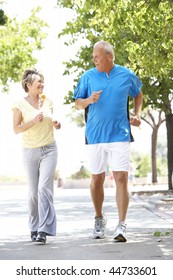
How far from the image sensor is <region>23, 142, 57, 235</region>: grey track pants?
10453 millimetres

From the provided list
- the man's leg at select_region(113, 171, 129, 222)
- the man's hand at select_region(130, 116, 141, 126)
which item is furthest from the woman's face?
the man's leg at select_region(113, 171, 129, 222)

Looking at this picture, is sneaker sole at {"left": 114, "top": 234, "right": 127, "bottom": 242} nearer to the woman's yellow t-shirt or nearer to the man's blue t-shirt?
the man's blue t-shirt

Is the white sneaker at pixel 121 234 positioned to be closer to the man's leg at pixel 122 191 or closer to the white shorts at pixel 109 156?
the man's leg at pixel 122 191

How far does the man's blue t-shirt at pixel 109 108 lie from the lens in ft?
33.7

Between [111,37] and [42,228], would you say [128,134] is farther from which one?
[111,37]

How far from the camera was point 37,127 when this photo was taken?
10.6m

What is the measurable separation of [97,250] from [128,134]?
154 cm

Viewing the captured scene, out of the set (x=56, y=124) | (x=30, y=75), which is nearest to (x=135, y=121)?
(x=56, y=124)

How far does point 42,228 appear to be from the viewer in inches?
408

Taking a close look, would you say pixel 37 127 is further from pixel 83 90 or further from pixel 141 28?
pixel 141 28

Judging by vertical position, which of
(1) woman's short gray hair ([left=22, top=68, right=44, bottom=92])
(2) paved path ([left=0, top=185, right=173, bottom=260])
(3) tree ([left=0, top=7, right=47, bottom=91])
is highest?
(3) tree ([left=0, top=7, right=47, bottom=91])

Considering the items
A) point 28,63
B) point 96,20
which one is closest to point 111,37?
point 96,20

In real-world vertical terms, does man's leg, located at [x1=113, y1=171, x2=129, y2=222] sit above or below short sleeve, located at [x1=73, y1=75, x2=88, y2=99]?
below

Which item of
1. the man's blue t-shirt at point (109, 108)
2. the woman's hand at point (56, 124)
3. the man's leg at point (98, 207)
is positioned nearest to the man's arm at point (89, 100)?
the man's blue t-shirt at point (109, 108)
